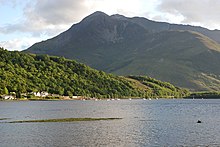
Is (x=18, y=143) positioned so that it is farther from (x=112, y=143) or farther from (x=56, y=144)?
(x=112, y=143)

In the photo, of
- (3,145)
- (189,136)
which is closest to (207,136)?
(189,136)

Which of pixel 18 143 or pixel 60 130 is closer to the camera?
pixel 18 143

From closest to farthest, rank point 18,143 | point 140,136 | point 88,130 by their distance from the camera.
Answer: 1. point 18,143
2. point 140,136
3. point 88,130

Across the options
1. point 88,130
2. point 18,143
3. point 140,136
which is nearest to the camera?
point 18,143

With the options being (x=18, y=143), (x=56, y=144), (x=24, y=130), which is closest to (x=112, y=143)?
(x=56, y=144)

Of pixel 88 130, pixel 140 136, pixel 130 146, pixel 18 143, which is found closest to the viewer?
pixel 130 146

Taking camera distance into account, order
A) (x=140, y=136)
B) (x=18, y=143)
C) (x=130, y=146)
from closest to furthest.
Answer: (x=130, y=146) < (x=18, y=143) < (x=140, y=136)

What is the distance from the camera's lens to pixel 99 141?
72.4 meters

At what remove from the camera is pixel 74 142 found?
71.5m

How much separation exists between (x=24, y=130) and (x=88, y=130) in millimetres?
15704

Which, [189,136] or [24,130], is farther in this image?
[24,130]

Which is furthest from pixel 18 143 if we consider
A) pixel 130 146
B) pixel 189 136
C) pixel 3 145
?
pixel 189 136

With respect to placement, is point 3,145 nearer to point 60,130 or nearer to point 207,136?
point 60,130

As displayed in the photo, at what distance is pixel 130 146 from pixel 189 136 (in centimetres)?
1887
